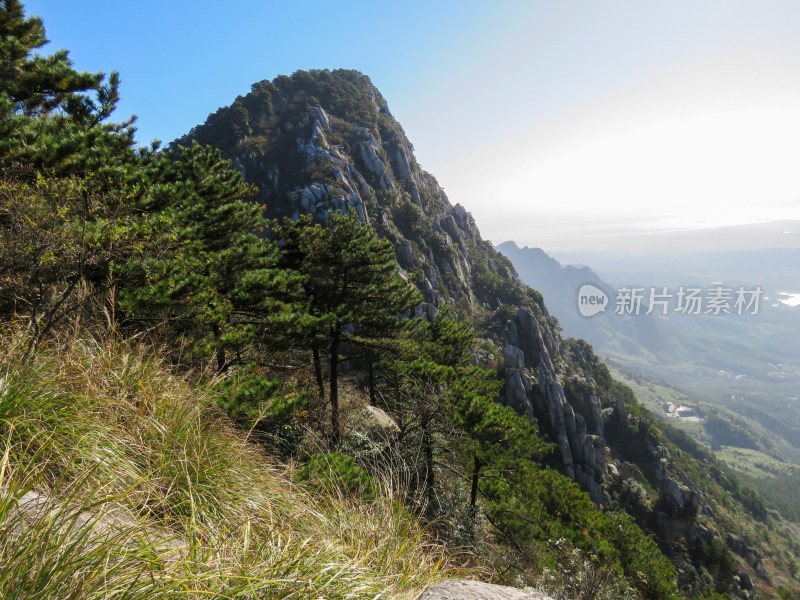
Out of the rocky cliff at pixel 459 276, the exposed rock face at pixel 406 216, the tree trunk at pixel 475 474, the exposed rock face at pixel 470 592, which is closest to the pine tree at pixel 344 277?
the tree trunk at pixel 475 474

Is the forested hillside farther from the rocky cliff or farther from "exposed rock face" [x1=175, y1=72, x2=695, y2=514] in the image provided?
"exposed rock face" [x1=175, y1=72, x2=695, y2=514]

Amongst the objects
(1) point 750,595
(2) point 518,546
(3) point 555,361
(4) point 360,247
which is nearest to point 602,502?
(1) point 750,595

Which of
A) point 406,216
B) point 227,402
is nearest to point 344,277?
point 227,402

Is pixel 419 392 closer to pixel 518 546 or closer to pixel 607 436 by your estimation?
pixel 518 546

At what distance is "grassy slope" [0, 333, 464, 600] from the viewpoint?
131cm

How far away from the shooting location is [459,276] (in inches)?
2643

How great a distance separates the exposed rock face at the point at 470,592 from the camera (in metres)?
2.05

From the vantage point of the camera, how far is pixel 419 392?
11125 mm

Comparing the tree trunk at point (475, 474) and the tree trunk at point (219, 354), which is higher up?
the tree trunk at point (219, 354)

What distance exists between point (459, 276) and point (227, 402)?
2542 inches

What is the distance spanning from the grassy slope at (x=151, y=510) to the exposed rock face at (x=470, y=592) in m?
0.20

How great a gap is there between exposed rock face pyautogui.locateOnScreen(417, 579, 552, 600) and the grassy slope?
196 millimetres

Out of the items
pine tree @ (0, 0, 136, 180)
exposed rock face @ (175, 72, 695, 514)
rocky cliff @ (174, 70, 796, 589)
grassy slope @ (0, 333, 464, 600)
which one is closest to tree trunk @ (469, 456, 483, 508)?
grassy slope @ (0, 333, 464, 600)

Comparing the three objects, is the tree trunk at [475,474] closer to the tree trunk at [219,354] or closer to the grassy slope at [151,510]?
the tree trunk at [219,354]
